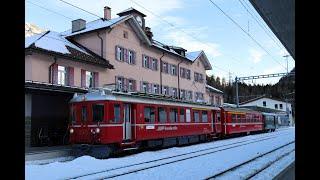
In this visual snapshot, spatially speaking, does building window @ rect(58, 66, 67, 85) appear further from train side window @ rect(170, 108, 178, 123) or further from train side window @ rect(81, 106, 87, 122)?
train side window @ rect(81, 106, 87, 122)

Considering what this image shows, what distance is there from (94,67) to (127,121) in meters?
10.8

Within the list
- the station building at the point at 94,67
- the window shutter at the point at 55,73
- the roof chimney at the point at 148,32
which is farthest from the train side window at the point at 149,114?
the roof chimney at the point at 148,32

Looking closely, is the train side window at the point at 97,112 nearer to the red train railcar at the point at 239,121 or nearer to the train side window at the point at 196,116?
the train side window at the point at 196,116

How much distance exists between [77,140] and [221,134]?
1757 cm

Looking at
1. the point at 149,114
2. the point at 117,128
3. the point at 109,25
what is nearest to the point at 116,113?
the point at 117,128

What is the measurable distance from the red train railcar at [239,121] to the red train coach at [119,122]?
11.1 metres

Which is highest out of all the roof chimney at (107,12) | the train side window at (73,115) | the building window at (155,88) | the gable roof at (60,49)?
the roof chimney at (107,12)

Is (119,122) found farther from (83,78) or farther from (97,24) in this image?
(97,24)

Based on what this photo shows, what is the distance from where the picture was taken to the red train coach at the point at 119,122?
18281mm

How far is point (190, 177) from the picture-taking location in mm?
11977

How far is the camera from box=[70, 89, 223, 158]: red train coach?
720 inches
